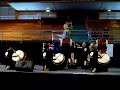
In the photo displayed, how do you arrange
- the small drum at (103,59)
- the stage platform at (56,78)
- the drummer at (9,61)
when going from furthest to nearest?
the drummer at (9,61) → the small drum at (103,59) → the stage platform at (56,78)

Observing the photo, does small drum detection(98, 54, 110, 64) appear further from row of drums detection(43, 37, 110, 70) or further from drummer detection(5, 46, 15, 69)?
drummer detection(5, 46, 15, 69)

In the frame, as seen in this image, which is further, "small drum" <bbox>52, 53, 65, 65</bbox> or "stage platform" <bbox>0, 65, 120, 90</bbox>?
"small drum" <bbox>52, 53, 65, 65</bbox>

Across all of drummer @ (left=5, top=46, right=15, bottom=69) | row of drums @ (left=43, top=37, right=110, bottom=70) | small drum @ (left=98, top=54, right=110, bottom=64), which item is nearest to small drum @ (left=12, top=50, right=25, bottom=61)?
drummer @ (left=5, top=46, right=15, bottom=69)

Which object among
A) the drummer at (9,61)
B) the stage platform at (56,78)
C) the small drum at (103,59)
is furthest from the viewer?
the drummer at (9,61)

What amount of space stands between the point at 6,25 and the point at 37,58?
263cm

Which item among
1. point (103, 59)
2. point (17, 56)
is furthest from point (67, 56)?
point (17, 56)

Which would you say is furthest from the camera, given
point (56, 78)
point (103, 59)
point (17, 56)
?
point (17, 56)

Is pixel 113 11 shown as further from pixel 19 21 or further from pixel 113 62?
pixel 113 62

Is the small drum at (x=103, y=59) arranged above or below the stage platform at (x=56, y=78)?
above

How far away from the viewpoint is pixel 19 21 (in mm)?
5297

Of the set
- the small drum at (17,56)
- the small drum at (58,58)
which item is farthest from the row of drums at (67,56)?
the small drum at (17,56)

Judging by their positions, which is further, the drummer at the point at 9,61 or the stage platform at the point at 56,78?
the drummer at the point at 9,61

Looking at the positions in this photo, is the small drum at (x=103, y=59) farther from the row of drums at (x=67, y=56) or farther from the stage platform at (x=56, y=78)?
the stage platform at (x=56, y=78)

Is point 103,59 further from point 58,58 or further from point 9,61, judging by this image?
point 9,61
